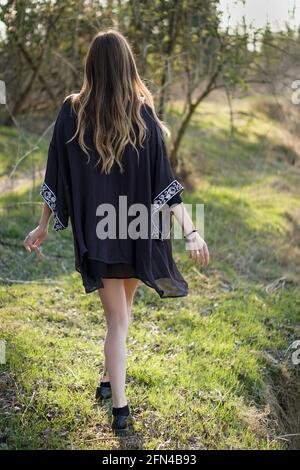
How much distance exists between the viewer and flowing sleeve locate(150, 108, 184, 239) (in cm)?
345

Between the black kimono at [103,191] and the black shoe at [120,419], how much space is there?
0.68 metres

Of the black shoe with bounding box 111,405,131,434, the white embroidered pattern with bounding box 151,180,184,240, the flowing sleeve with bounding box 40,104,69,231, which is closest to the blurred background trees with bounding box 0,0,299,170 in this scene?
the flowing sleeve with bounding box 40,104,69,231

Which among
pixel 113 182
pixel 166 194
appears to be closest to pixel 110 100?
pixel 113 182

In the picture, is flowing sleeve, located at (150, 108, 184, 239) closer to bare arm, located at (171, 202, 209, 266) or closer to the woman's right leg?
bare arm, located at (171, 202, 209, 266)

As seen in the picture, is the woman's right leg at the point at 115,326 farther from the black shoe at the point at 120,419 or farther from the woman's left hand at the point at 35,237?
the woman's left hand at the point at 35,237

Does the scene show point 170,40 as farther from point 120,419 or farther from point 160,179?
point 120,419

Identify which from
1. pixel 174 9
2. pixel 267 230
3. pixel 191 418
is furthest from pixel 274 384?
pixel 174 9

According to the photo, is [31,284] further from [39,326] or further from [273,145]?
[273,145]

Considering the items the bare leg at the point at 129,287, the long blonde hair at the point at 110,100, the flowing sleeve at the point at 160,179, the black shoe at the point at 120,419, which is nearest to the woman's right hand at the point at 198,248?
the flowing sleeve at the point at 160,179

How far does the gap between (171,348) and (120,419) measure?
1.34 meters

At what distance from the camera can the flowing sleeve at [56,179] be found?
3.44 m

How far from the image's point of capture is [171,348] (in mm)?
4879

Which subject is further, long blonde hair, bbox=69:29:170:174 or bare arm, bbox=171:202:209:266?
bare arm, bbox=171:202:209:266
